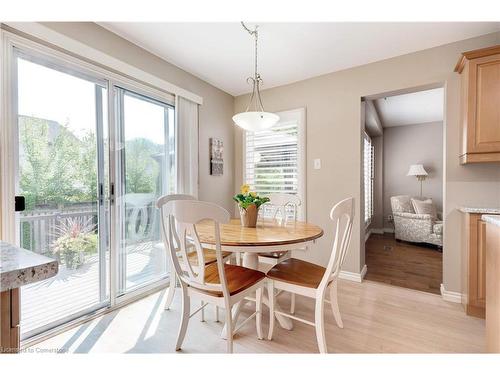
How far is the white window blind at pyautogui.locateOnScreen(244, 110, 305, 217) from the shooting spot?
3084 mm

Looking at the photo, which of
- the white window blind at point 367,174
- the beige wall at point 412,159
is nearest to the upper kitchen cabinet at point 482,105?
the white window blind at point 367,174

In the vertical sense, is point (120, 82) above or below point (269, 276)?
above

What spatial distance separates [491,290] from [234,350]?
152 centimetres

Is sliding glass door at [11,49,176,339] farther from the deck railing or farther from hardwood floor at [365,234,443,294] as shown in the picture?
hardwood floor at [365,234,443,294]

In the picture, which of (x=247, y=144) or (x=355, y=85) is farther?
(x=247, y=144)

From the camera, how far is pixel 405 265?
329 centimetres

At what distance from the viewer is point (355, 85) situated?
271 centimetres

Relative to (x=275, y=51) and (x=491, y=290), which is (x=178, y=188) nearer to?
(x=275, y=51)

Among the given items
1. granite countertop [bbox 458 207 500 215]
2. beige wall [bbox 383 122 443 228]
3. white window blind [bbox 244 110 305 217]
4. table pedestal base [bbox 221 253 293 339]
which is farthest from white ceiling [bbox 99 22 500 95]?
beige wall [bbox 383 122 443 228]

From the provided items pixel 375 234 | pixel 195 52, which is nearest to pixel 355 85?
pixel 195 52

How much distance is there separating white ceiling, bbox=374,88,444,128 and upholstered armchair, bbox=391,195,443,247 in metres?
1.72

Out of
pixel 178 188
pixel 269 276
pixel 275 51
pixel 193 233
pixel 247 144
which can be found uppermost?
pixel 275 51

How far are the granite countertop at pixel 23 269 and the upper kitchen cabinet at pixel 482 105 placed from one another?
9.08 feet
